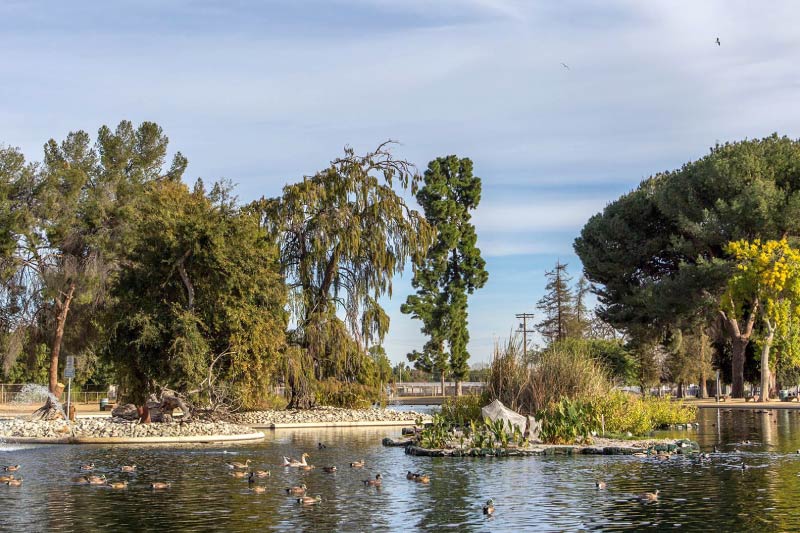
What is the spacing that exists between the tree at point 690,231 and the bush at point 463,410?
29.6 metres

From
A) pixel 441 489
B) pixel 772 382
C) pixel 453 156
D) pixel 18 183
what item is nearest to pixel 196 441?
pixel 441 489

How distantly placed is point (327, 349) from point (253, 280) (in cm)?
1086

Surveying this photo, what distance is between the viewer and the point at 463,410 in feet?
102

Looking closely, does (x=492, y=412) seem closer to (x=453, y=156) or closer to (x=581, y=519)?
(x=581, y=519)

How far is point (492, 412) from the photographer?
2728 cm

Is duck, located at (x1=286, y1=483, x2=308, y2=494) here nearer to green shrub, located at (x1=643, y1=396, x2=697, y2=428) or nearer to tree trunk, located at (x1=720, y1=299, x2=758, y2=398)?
green shrub, located at (x1=643, y1=396, x2=697, y2=428)

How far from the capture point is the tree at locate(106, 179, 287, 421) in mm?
33438

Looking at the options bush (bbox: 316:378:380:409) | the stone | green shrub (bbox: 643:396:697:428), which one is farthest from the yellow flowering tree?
the stone

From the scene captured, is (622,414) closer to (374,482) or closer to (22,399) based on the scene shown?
(374,482)

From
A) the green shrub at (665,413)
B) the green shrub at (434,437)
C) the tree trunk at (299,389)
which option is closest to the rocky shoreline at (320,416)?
the tree trunk at (299,389)

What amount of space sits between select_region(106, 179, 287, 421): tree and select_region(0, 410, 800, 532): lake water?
6923 millimetres

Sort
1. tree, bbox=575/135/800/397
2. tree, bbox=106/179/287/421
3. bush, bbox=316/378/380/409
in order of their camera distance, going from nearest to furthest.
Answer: tree, bbox=106/179/287/421
bush, bbox=316/378/380/409
tree, bbox=575/135/800/397

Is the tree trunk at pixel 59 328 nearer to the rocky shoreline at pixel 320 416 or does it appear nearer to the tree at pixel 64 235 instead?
the tree at pixel 64 235

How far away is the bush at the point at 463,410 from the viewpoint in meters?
30.3
